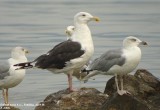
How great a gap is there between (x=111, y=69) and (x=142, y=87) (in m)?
0.91

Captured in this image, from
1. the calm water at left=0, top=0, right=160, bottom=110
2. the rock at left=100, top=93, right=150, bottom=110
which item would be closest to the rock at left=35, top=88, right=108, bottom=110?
the rock at left=100, top=93, right=150, bottom=110

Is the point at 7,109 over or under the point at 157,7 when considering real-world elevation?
over

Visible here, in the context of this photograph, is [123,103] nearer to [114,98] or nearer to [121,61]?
[114,98]

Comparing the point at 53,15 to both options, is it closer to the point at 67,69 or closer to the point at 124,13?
the point at 124,13

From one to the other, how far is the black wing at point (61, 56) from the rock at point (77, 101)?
79cm

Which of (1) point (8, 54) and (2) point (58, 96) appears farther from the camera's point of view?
(1) point (8, 54)

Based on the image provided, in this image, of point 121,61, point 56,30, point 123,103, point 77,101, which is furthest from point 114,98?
point 56,30

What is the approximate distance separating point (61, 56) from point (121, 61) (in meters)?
1.29

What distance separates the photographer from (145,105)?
1669 centimetres

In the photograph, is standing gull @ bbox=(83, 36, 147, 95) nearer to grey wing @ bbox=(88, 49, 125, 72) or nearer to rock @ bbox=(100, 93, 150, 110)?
grey wing @ bbox=(88, 49, 125, 72)

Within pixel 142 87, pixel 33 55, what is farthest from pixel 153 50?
pixel 142 87

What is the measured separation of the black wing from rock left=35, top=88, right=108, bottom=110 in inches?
31.2

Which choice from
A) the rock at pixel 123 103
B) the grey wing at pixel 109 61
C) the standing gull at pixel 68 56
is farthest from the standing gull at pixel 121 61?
the rock at pixel 123 103

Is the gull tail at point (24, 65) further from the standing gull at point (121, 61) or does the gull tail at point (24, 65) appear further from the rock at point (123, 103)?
the rock at point (123, 103)
